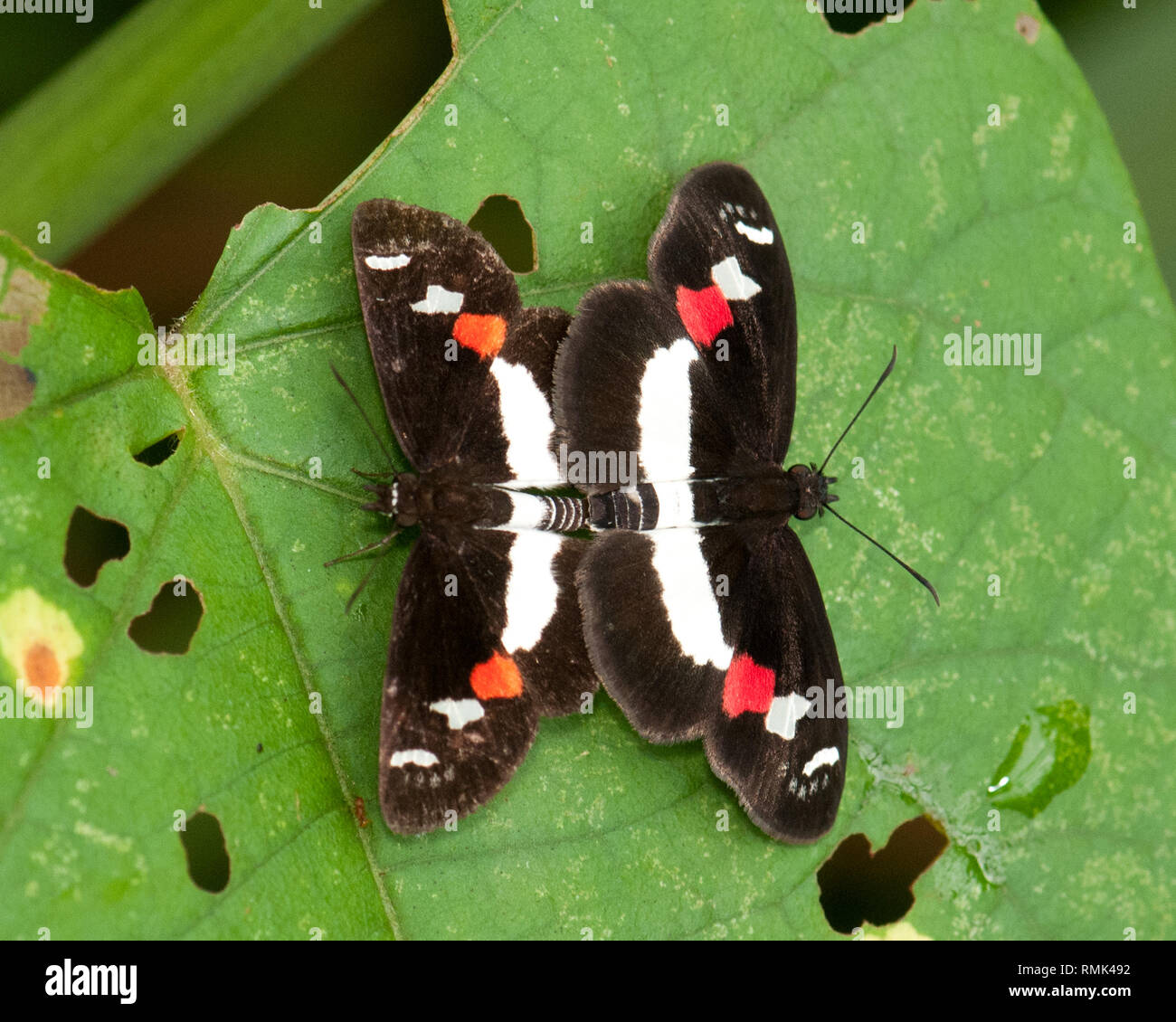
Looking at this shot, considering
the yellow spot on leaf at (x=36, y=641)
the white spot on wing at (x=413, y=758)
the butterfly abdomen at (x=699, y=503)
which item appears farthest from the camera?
the butterfly abdomen at (x=699, y=503)

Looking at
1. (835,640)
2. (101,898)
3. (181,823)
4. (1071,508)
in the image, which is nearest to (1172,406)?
(1071,508)

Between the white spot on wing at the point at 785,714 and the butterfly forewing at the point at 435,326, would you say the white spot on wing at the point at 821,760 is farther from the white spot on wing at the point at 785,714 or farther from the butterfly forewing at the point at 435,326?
the butterfly forewing at the point at 435,326

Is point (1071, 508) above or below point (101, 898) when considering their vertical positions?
above

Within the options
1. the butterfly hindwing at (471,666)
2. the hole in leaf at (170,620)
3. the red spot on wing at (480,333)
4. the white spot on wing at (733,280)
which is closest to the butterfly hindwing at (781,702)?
the butterfly hindwing at (471,666)

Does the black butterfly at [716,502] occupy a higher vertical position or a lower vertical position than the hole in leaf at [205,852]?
higher

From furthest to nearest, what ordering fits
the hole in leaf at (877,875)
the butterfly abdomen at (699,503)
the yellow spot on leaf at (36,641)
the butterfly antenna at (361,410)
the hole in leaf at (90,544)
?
the hole in leaf at (877,875) → the butterfly abdomen at (699,503) → the butterfly antenna at (361,410) → the hole in leaf at (90,544) → the yellow spot on leaf at (36,641)
